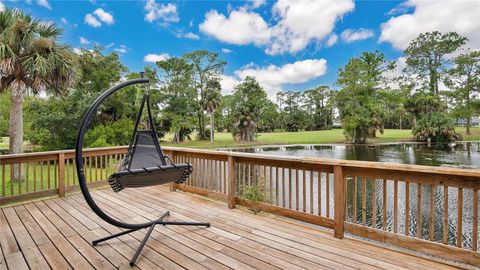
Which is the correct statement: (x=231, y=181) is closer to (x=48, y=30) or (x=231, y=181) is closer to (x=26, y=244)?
(x=26, y=244)

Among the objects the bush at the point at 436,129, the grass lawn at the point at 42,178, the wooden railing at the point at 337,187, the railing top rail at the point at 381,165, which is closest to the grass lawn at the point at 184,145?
the grass lawn at the point at 42,178

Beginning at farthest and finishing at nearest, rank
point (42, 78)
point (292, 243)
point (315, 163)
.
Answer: point (42, 78) < point (315, 163) < point (292, 243)

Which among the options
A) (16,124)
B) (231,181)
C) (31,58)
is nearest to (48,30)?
(31,58)

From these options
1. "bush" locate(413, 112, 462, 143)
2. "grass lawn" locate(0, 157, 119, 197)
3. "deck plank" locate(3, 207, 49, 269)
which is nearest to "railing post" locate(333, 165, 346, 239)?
"deck plank" locate(3, 207, 49, 269)

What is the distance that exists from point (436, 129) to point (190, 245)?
2929cm

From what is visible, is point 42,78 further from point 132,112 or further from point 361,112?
point 361,112

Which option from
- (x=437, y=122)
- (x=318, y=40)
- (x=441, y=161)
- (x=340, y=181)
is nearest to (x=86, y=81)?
(x=340, y=181)

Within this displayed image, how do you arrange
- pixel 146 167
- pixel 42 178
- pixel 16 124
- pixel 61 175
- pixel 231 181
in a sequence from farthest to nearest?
1. pixel 16 124
2. pixel 42 178
3. pixel 61 175
4. pixel 231 181
5. pixel 146 167

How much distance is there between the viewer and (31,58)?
6.68 metres

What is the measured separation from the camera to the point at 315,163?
8.84 ft

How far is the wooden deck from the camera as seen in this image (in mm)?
2049

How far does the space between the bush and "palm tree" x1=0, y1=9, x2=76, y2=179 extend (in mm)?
29515

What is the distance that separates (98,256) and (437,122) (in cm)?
3023

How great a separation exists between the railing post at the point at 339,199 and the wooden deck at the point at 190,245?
0.11m
